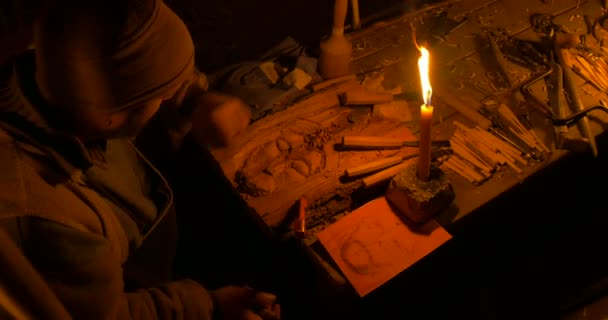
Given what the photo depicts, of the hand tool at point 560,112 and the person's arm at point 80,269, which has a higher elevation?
the person's arm at point 80,269

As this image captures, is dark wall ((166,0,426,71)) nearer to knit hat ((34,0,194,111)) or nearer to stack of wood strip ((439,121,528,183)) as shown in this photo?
stack of wood strip ((439,121,528,183))

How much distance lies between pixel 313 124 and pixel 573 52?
161 cm

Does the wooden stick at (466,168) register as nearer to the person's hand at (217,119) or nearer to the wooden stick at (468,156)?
the wooden stick at (468,156)

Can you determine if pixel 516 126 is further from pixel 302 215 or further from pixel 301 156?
pixel 302 215

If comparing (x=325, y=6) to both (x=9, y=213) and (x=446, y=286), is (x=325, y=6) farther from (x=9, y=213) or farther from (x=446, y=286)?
(x=9, y=213)

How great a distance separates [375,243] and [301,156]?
545 mm

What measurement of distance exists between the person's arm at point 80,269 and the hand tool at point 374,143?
3.55 feet

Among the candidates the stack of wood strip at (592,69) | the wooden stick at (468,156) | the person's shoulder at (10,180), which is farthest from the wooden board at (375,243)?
the stack of wood strip at (592,69)

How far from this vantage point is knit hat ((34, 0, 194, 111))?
3.26ft

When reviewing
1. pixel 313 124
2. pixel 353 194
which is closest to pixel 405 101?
pixel 313 124

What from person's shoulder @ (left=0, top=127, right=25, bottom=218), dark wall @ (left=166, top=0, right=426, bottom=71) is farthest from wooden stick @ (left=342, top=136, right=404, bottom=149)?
person's shoulder @ (left=0, top=127, right=25, bottom=218)

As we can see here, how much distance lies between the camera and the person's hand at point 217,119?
1985 millimetres

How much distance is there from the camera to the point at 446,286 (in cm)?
277

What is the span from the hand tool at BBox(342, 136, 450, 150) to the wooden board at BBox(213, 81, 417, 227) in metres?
0.02
